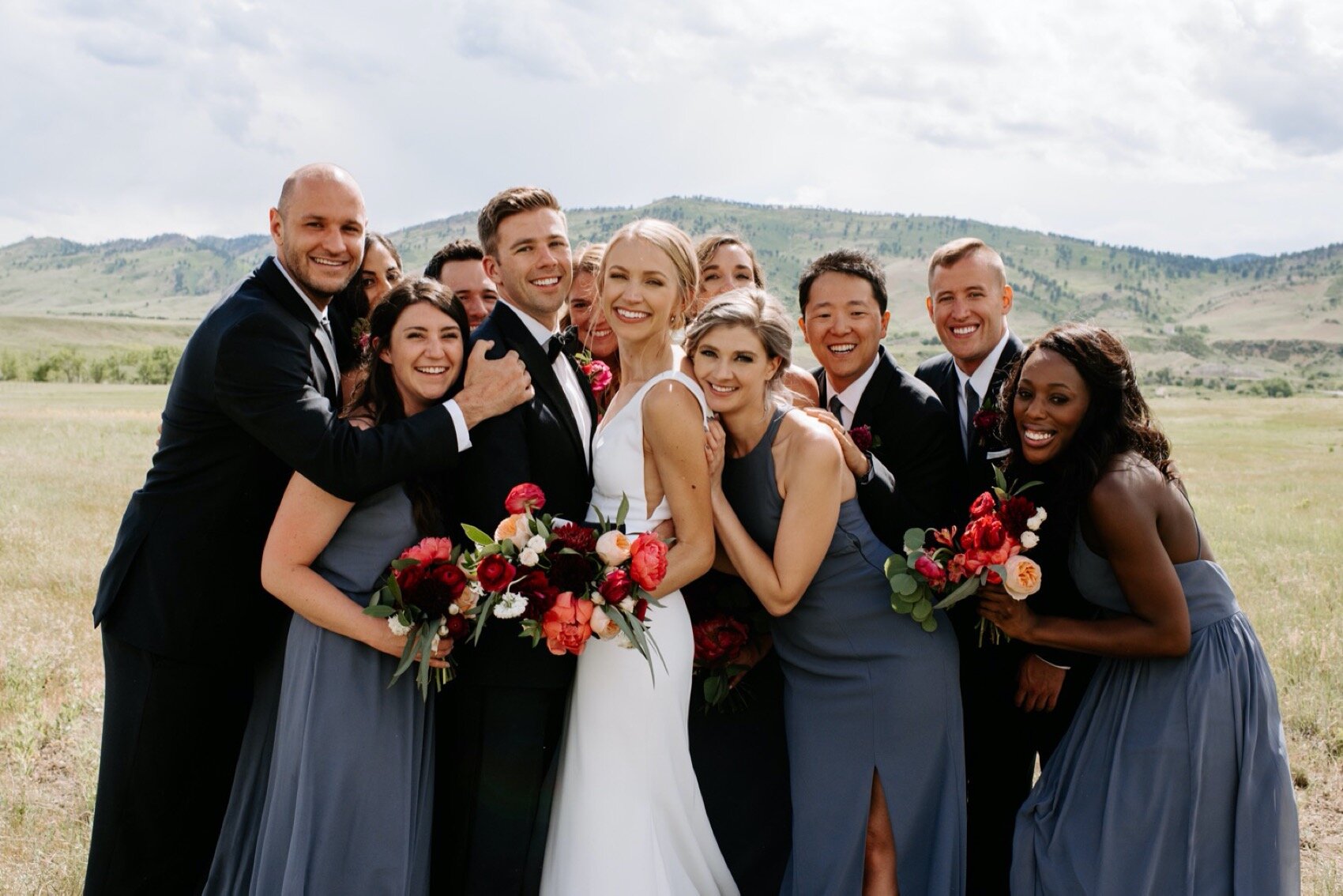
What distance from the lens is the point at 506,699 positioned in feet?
16.0

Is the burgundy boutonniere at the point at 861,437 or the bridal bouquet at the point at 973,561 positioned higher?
the burgundy boutonniere at the point at 861,437

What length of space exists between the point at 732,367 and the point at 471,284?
309 centimetres

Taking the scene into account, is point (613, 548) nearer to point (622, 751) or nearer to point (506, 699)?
point (506, 699)

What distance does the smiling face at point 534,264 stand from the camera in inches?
211

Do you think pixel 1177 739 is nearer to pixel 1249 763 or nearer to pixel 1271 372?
pixel 1249 763

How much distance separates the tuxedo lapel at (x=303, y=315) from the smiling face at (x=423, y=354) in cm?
35

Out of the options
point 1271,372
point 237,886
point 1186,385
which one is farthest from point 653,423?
point 1271,372

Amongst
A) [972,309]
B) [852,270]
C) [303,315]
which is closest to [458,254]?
[303,315]

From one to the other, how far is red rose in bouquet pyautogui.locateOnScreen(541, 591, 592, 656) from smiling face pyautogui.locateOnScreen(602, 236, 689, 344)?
1453 millimetres

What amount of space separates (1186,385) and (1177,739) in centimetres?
12935

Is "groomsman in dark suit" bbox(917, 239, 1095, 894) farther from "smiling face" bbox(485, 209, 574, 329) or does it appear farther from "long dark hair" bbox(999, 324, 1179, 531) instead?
"smiling face" bbox(485, 209, 574, 329)

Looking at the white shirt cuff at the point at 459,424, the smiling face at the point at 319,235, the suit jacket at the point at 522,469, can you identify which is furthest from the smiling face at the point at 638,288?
the smiling face at the point at 319,235

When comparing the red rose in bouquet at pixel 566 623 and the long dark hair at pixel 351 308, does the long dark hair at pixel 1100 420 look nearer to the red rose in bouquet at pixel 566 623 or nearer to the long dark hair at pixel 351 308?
the red rose in bouquet at pixel 566 623

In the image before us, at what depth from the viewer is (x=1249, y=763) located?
4.68 metres
